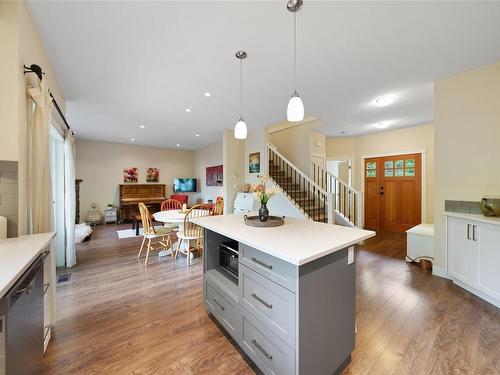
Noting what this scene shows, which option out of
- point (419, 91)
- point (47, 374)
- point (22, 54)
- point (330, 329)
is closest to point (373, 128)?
point (419, 91)

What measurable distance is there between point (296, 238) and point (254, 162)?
4.18 m

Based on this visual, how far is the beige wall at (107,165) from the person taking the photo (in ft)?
22.1

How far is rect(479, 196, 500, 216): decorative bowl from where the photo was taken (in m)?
2.33

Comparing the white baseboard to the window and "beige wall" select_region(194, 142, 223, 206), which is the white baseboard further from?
"beige wall" select_region(194, 142, 223, 206)

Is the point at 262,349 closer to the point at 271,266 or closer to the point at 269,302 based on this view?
the point at 269,302

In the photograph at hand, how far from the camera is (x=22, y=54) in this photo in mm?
1639

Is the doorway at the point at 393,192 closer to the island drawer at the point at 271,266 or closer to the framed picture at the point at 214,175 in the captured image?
the framed picture at the point at 214,175

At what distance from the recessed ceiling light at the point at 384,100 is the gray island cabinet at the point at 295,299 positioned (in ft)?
9.53

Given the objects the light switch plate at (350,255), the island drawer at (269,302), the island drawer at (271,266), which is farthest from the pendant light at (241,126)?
the light switch plate at (350,255)

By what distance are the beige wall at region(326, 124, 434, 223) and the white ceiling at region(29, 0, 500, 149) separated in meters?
1.31

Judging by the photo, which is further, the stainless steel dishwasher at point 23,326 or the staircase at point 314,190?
the staircase at point 314,190

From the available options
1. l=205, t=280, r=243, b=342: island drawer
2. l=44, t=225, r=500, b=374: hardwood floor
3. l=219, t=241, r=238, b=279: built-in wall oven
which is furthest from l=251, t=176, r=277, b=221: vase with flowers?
l=44, t=225, r=500, b=374: hardwood floor

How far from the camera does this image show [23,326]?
40.1 inches

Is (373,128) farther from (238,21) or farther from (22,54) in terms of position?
(22,54)
